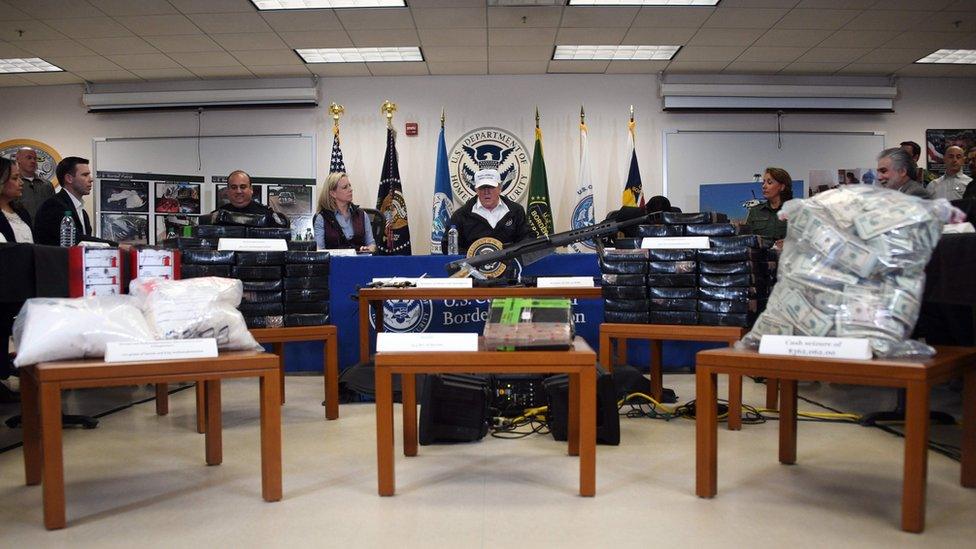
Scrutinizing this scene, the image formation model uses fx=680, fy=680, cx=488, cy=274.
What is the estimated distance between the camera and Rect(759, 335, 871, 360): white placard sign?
177 cm

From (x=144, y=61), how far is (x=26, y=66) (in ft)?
4.63

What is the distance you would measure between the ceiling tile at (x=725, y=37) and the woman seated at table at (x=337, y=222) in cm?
370

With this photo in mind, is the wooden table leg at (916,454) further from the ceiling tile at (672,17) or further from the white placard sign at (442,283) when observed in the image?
the ceiling tile at (672,17)

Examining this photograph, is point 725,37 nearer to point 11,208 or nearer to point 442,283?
point 442,283

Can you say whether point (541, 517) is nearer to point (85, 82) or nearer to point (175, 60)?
point (175, 60)

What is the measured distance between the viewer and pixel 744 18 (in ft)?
19.5

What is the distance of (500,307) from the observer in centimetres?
226

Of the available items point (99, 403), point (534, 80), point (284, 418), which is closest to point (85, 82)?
point (534, 80)

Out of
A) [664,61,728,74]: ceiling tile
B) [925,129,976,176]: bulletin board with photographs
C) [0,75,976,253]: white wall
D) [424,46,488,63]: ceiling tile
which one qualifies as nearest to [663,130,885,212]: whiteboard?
[0,75,976,253]: white wall

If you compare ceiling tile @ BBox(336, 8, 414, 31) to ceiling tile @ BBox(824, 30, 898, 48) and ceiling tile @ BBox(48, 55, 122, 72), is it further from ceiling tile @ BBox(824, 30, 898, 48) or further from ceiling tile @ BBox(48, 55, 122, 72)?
ceiling tile @ BBox(824, 30, 898, 48)

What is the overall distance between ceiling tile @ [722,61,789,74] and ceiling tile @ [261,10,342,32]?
418 centimetres

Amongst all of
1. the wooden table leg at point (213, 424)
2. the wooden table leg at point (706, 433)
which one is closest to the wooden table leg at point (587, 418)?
the wooden table leg at point (706, 433)

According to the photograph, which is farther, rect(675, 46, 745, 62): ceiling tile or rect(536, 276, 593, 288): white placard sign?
rect(675, 46, 745, 62): ceiling tile

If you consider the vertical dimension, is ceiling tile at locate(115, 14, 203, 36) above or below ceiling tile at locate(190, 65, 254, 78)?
above
